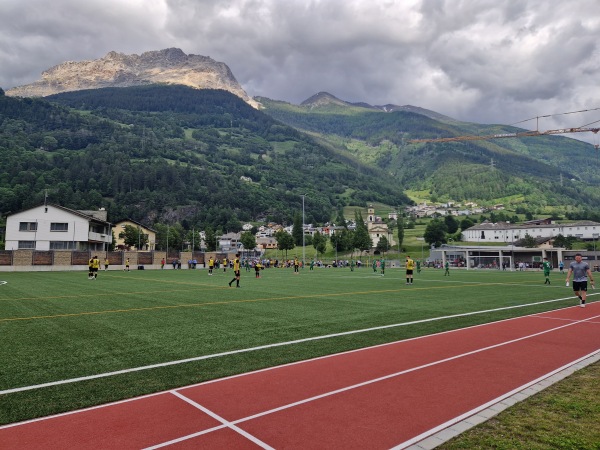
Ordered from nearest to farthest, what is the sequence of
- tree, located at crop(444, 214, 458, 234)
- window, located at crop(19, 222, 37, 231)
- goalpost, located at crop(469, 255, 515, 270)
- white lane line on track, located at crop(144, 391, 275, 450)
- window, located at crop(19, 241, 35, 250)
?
white lane line on track, located at crop(144, 391, 275, 450)
window, located at crop(19, 222, 37, 231)
window, located at crop(19, 241, 35, 250)
goalpost, located at crop(469, 255, 515, 270)
tree, located at crop(444, 214, 458, 234)

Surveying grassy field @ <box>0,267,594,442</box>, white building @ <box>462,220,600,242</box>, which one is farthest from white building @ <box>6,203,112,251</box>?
white building @ <box>462,220,600,242</box>

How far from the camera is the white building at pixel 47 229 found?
2505 inches

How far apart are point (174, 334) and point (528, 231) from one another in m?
154

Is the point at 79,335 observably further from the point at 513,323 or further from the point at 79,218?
the point at 79,218

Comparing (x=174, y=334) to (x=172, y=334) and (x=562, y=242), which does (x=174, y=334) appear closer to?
(x=172, y=334)

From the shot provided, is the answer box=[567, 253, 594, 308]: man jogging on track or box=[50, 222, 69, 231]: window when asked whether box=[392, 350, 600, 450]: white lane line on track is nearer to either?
box=[567, 253, 594, 308]: man jogging on track

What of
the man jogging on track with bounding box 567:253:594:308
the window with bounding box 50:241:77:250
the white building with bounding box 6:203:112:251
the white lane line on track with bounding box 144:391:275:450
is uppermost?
the white building with bounding box 6:203:112:251

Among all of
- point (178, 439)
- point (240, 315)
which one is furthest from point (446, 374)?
point (240, 315)

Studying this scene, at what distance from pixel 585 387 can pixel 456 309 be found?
9041 mm

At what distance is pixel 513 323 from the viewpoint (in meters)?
12.0

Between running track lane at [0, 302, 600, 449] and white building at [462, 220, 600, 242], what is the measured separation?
479 ft

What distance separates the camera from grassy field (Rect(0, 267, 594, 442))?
6.52 m

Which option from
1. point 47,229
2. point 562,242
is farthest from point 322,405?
point 562,242

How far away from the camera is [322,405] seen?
5.61 metres
